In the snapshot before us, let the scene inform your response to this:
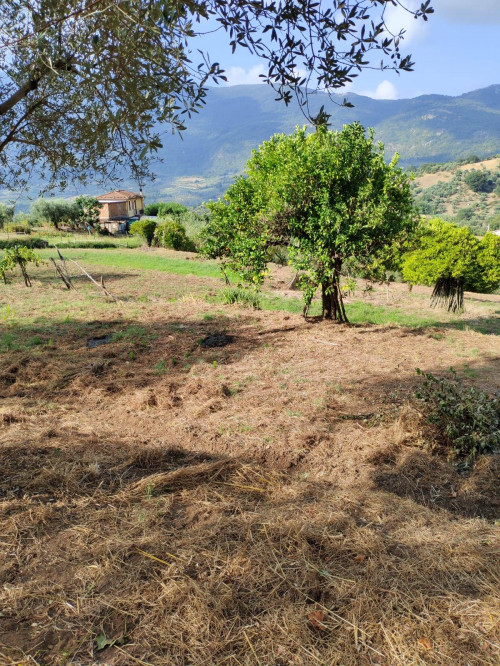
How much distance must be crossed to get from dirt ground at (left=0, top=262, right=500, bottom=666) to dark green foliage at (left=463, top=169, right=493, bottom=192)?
425ft

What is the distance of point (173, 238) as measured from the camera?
141ft

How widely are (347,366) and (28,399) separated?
5.52m

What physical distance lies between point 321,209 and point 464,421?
6.55m

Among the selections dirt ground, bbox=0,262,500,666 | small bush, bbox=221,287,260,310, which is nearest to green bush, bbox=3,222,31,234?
small bush, bbox=221,287,260,310

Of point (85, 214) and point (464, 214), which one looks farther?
point (464, 214)

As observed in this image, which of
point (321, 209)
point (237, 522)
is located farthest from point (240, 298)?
point (237, 522)

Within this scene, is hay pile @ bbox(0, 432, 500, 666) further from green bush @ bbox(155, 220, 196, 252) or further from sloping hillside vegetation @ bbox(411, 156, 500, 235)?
sloping hillside vegetation @ bbox(411, 156, 500, 235)

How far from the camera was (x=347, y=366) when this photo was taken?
8883mm

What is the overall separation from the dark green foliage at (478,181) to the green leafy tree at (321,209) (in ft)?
413

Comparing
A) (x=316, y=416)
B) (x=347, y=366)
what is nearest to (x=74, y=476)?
(x=316, y=416)

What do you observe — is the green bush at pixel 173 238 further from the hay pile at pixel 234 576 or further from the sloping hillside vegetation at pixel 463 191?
the sloping hillside vegetation at pixel 463 191

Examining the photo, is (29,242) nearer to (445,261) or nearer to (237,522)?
(445,261)

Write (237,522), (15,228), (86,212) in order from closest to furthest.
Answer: (237,522) < (15,228) < (86,212)

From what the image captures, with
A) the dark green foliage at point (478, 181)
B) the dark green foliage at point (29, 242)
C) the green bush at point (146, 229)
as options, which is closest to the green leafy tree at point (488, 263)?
the dark green foliage at point (29, 242)
